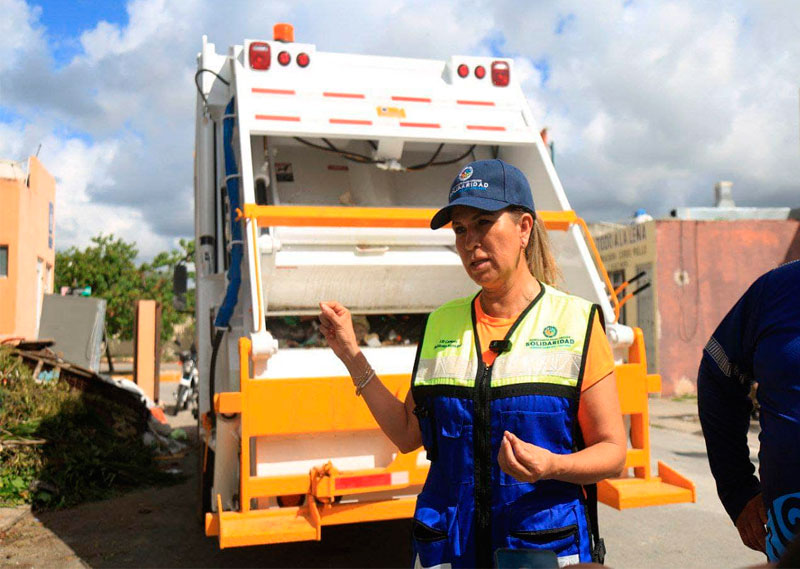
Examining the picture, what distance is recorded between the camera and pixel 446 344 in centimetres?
186

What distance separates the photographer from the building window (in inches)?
625

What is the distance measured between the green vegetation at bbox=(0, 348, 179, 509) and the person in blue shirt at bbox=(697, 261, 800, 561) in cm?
501

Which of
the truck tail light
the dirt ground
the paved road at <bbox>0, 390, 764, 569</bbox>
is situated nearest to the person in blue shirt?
the paved road at <bbox>0, 390, 764, 569</bbox>

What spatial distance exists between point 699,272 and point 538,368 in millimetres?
14095

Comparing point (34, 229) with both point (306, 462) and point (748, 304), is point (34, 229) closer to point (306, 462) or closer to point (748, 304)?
point (306, 462)

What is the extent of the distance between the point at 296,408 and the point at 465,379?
5.81 ft

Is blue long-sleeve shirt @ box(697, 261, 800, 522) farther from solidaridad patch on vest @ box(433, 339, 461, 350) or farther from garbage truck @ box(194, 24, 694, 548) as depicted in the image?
garbage truck @ box(194, 24, 694, 548)

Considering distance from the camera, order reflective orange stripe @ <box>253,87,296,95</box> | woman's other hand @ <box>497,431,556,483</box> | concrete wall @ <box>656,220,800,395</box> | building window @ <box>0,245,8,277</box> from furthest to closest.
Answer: building window @ <box>0,245,8,277</box>, concrete wall @ <box>656,220,800,395</box>, reflective orange stripe @ <box>253,87,296,95</box>, woman's other hand @ <box>497,431,556,483</box>

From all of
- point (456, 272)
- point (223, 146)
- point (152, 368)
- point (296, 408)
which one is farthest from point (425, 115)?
point (152, 368)

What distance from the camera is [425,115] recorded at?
481 cm

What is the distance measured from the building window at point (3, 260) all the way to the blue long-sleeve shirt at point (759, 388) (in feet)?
55.0

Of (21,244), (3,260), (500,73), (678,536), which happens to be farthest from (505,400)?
(21,244)

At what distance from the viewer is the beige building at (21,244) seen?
51.2 ft

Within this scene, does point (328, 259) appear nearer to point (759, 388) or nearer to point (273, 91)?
point (273, 91)
